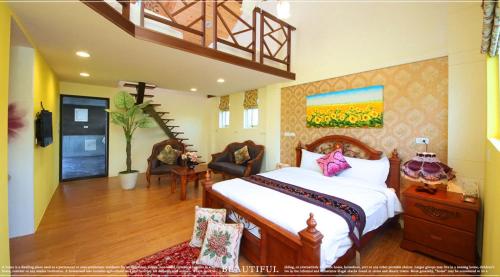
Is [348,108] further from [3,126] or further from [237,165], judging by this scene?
[3,126]

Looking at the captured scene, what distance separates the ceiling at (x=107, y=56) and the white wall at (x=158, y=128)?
1.26 ft

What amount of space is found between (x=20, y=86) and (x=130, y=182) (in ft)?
7.62

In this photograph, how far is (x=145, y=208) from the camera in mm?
3252

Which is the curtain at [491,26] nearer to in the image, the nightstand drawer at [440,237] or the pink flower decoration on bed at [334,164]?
the nightstand drawer at [440,237]

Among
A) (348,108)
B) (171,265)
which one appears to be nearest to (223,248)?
(171,265)

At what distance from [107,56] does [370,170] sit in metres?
3.86

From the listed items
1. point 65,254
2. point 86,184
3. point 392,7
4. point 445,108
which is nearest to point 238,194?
point 65,254

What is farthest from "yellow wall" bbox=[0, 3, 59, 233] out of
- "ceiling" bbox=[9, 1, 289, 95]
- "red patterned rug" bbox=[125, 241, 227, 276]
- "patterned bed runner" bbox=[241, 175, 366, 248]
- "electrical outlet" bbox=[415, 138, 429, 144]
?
"electrical outlet" bbox=[415, 138, 429, 144]

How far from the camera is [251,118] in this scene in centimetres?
529

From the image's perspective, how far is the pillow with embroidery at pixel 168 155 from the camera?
180 inches

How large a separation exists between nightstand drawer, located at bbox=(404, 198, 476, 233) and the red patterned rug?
2047 millimetres

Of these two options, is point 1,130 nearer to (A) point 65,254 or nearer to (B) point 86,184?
(A) point 65,254

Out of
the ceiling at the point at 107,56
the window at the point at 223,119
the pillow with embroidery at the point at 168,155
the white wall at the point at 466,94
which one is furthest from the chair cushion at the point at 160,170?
the white wall at the point at 466,94

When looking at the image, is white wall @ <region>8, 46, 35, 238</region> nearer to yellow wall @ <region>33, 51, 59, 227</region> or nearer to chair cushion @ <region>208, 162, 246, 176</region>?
yellow wall @ <region>33, 51, 59, 227</region>
